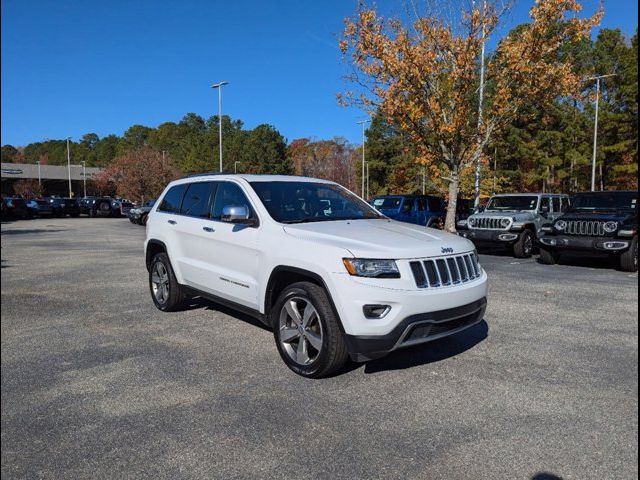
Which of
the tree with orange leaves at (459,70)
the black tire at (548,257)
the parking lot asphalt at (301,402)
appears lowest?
the parking lot asphalt at (301,402)

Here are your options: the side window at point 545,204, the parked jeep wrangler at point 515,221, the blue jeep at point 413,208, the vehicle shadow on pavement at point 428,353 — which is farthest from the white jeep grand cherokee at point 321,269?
the blue jeep at point 413,208

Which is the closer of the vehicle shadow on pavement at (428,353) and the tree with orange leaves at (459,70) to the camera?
the vehicle shadow on pavement at (428,353)

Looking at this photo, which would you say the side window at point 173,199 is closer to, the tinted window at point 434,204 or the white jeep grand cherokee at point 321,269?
the white jeep grand cherokee at point 321,269

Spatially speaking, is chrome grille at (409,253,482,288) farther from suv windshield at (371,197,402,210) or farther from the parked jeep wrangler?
suv windshield at (371,197,402,210)

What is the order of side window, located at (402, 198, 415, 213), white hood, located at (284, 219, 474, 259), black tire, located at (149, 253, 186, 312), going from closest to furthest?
white hood, located at (284, 219, 474, 259)
black tire, located at (149, 253, 186, 312)
side window, located at (402, 198, 415, 213)

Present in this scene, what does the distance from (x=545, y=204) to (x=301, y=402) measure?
1276 centimetres

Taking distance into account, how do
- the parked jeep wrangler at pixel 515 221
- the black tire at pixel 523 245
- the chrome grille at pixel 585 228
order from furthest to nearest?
the parked jeep wrangler at pixel 515 221, the black tire at pixel 523 245, the chrome grille at pixel 585 228

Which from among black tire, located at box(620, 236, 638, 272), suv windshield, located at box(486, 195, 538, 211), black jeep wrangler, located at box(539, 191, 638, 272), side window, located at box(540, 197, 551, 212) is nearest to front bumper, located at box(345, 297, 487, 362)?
black jeep wrangler, located at box(539, 191, 638, 272)

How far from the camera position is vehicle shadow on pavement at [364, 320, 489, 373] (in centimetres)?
454

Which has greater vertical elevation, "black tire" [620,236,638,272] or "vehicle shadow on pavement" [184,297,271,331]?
"black tire" [620,236,638,272]

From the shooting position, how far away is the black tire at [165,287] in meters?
6.25

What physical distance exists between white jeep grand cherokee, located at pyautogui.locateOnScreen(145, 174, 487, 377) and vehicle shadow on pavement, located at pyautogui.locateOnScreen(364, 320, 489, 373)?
21.8 inches

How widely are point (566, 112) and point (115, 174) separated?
47.9 metres

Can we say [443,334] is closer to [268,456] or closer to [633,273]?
[268,456]
